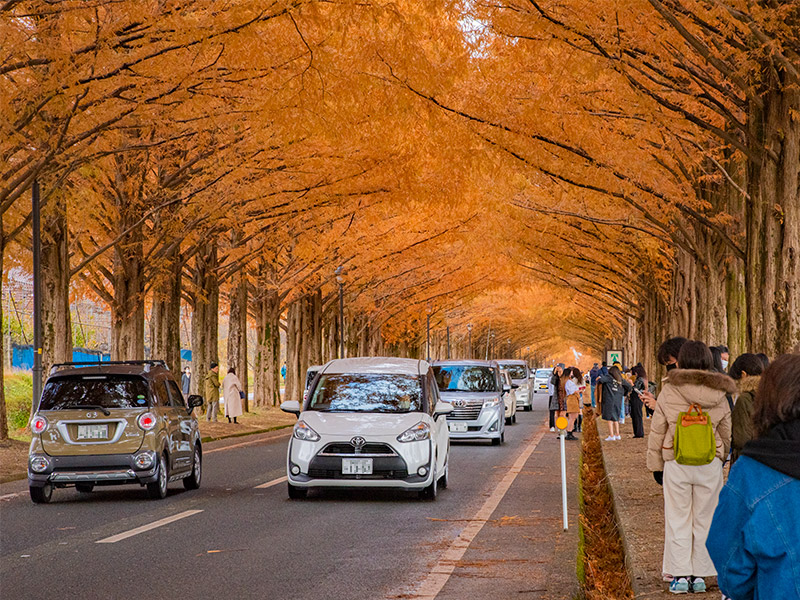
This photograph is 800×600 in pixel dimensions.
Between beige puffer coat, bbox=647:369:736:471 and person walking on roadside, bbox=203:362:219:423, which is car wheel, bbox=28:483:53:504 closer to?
beige puffer coat, bbox=647:369:736:471

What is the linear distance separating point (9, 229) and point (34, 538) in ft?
53.7

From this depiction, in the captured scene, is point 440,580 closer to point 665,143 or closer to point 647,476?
point 647,476

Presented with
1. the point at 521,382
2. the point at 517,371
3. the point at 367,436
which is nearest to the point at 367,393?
the point at 367,436

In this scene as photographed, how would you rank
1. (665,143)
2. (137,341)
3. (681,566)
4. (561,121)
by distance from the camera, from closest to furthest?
(681,566), (561,121), (665,143), (137,341)

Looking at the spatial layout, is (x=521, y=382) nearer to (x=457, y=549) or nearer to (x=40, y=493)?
(x=40, y=493)

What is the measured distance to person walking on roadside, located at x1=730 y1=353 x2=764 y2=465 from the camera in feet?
25.7

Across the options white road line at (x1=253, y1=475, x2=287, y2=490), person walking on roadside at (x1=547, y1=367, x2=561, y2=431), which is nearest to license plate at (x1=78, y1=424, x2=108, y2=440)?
white road line at (x1=253, y1=475, x2=287, y2=490)

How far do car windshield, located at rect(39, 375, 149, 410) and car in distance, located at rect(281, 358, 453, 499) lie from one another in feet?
6.11

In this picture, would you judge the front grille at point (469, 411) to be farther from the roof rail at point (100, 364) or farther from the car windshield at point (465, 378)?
the roof rail at point (100, 364)

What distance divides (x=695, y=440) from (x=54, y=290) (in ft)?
58.6

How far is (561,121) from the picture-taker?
1931 cm

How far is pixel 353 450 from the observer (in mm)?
13625

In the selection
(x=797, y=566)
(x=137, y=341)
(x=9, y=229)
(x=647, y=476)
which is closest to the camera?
(x=797, y=566)

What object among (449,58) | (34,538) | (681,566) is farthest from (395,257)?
(681,566)
